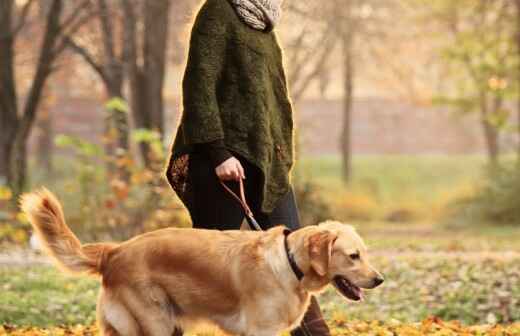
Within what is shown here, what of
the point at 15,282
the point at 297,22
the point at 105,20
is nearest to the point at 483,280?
the point at 15,282

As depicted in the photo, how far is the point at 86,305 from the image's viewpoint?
9.23m

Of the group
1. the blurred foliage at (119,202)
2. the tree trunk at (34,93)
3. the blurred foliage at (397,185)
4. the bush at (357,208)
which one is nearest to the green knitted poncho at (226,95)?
the blurred foliage at (119,202)

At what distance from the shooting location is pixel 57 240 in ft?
16.9

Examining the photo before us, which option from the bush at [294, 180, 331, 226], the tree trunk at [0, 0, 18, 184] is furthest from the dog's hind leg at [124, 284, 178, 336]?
the bush at [294, 180, 331, 226]

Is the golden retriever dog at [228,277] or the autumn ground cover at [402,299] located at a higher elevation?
the golden retriever dog at [228,277]

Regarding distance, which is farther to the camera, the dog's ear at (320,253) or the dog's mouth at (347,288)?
the dog's mouth at (347,288)

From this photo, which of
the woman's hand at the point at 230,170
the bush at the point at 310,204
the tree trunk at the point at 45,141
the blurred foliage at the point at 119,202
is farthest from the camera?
the tree trunk at the point at 45,141

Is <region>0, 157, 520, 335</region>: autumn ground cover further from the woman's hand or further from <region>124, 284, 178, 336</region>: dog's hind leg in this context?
<region>124, 284, 178, 336</region>: dog's hind leg

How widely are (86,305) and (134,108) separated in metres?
10.7

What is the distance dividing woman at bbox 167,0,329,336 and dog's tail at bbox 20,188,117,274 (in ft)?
1.91

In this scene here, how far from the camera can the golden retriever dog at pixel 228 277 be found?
4.82 m

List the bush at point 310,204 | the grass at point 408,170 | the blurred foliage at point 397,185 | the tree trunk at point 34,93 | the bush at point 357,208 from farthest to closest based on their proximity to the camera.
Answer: the grass at point 408,170 < the blurred foliage at point 397,185 < the bush at point 357,208 < the bush at point 310,204 < the tree trunk at point 34,93

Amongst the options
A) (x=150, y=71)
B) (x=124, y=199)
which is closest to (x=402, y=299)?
(x=124, y=199)

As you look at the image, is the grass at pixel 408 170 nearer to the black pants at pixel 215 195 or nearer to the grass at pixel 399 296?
the grass at pixel 399 296
